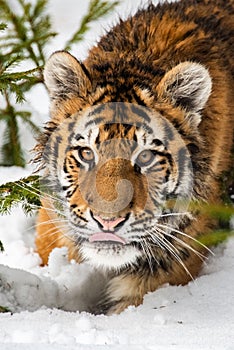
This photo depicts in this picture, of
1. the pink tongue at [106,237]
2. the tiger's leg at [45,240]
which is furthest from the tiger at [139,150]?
the tiger's leg at [45,240]

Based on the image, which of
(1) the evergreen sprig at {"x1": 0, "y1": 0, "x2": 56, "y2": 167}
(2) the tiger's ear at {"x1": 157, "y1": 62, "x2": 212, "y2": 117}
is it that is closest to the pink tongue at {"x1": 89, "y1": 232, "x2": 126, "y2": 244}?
(2) the tiger's ear at {"x1": 157, "y1": 62, "x2": 212, "y2": 117}

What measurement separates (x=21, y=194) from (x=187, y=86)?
36.3 inches

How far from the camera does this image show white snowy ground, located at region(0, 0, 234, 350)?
110 inches

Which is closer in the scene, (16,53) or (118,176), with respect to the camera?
(118,176)

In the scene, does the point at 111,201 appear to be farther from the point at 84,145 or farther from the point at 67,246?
the point at 67,246

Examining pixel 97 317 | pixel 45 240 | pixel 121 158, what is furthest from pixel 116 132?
pixel 45 240

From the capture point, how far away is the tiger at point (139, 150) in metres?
3.31

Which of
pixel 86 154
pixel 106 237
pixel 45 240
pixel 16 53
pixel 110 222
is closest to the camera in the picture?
pixel 110 222

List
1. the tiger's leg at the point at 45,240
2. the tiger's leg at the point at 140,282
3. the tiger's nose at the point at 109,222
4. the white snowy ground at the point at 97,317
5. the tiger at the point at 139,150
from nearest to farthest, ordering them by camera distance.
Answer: the white snowy ground at the point at 97,317 → the tiger's nose at the point at 109,222 → the tiger at the point at 139,150 → the tiger's leg at the point at 140,282 → the tiger's leg at the point at 45,240

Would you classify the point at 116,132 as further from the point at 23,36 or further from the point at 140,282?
the point at 23,36

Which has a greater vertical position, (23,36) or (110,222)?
(23,36)

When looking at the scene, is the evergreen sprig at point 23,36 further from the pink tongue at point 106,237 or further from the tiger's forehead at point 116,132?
the pink tongue at point 106,237

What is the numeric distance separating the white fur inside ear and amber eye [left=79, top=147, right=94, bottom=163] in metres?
0.45

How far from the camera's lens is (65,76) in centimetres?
360
